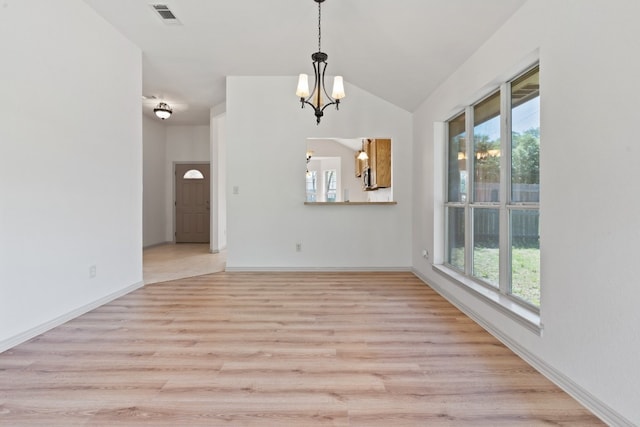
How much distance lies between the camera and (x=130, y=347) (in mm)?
2332

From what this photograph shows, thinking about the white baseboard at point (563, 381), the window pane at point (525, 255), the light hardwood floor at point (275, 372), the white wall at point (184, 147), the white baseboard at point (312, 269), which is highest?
the white wall at point (184, 147)

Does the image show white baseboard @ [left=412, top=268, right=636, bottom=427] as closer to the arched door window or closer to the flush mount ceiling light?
the flush mount ceiling light

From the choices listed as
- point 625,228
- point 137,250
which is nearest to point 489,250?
point 625,228

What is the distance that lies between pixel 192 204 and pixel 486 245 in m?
6.98

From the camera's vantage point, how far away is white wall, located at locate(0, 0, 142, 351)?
235 cm

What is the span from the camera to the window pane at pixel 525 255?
226 centimetres

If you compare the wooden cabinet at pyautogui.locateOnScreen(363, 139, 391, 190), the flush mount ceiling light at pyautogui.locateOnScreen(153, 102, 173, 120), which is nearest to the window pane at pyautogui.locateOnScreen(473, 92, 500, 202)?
the wooden cabinet at pyautogui.locateOnScreen(363, 139, 391, 190)

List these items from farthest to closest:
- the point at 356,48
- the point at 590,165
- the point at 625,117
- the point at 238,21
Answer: the point at 356,48 < the point at 238,21 < the point at 590,165 < the point at 625,117

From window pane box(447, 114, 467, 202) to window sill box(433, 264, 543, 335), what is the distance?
34.8 inches

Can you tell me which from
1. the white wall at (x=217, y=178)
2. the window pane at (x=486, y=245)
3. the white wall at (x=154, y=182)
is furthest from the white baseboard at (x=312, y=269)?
the white wall at (x=154, y=182)

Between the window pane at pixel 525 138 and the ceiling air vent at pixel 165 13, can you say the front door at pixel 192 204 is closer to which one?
the ceiling air vent at pixel 165 13

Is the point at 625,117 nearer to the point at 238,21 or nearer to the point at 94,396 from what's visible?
the point at 94,396

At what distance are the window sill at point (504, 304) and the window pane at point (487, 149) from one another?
0.79m

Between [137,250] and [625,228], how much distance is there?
172 inches
